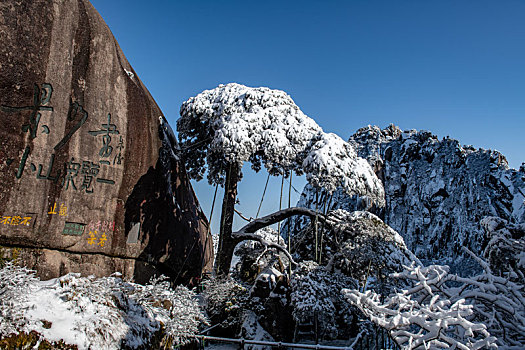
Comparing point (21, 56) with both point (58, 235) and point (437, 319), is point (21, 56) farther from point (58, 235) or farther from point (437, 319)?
point (437, 319)

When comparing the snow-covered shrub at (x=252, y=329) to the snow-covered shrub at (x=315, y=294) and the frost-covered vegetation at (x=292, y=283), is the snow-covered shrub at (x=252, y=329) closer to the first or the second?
the frost-covered vegetation at (x=292, y=283)

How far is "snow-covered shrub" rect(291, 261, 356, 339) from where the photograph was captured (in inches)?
326

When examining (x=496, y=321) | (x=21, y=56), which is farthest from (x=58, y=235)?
(x=496, y=321)

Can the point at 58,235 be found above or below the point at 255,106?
below

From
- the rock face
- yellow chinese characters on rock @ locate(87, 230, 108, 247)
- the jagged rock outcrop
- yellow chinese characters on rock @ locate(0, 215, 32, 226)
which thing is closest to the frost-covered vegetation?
yellow chinese characters on rock @ locate(87, 230, 108, 247)

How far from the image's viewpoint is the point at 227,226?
10.6 m

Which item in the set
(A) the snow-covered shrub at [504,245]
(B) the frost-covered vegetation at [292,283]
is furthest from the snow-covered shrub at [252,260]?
(A) the snow-covered shrub at [504,245]

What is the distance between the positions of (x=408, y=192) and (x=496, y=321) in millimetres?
43429

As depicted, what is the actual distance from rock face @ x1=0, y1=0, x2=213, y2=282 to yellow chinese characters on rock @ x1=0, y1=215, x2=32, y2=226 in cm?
1

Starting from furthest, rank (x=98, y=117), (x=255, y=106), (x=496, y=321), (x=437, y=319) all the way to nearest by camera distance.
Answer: (x=255, y=106) → (x=98, y=117) → (x=496, y=321) → (x=437, y=319)

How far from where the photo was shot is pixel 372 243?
10.7m

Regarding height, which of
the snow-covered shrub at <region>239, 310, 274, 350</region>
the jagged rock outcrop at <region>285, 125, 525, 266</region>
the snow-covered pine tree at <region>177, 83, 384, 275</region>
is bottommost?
the snow-covered shrub at <region>239, 310, 274, 350</region>

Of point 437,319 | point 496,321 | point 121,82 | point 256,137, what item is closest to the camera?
point 437,319

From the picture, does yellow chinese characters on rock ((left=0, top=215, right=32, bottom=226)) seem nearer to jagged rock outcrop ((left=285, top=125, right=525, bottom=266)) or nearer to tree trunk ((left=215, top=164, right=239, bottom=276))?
tree trunk ((left=215, top=164, right=239, bottom=276))
